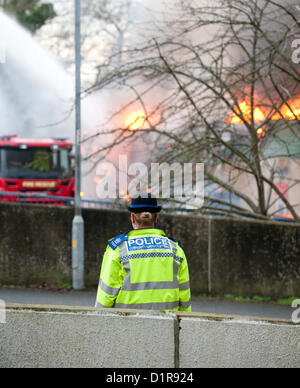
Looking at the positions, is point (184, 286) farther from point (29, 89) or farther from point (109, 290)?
point (29, 89)

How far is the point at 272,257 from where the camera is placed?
30.0 ft

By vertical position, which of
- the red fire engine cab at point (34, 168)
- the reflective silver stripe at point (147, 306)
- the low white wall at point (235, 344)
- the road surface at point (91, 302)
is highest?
the red fire engine cab at point (34, 168)

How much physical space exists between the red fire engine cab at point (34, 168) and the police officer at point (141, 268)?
452 inches

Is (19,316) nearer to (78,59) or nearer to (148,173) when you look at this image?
(148,173)

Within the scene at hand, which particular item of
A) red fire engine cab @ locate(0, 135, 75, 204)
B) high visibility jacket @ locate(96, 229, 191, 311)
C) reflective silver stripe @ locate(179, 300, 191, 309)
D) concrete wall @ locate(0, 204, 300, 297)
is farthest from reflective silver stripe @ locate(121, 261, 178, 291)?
red fire engine cab @ locate(0, 135, 75, 204)

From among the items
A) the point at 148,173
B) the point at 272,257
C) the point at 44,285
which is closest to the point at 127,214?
the point at 148,173

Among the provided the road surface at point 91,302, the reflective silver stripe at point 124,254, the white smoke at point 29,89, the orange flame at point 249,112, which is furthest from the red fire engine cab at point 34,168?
the reflective silver stripe at point 124,254

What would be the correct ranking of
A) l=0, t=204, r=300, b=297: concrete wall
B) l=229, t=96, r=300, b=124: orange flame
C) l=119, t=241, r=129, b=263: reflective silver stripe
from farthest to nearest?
l=0, t=204, r=300, b=297: concrete wall < l=229, t=96, r=300, b=124: orange flame < l=119, t=241, r=129, b=263: reflective silver stripe

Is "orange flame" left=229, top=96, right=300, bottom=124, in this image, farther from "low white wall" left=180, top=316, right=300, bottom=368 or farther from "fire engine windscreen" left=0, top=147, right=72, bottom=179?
"fire engine windscreen" left=0, top=147, right=72, bottom=179

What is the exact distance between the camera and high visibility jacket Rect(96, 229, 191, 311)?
3.61m

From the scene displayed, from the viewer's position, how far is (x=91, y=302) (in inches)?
349

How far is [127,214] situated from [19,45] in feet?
51.2

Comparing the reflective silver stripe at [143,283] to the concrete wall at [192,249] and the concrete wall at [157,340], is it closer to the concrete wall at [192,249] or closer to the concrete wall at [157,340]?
the concrete wall at [157,340]

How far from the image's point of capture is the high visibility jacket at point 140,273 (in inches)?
142
